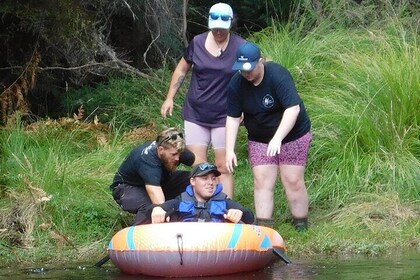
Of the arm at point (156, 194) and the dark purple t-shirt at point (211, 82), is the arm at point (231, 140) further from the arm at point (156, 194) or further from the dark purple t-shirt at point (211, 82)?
the arm at point (156, 194)

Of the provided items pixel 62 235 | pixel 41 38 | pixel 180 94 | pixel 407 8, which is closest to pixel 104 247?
pixel 62 235

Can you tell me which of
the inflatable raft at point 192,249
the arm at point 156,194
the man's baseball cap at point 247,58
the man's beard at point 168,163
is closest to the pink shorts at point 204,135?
the man's beard at point 168,163

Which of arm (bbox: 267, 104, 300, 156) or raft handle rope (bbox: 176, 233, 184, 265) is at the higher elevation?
arm (bbox: 267, 104, 300, 156)

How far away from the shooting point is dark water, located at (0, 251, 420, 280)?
8.02 metres

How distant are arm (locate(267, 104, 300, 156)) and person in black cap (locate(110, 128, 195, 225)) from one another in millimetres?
782

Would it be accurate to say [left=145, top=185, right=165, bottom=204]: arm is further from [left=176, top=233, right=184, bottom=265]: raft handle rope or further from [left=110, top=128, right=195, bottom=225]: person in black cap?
[left=176, top=233, right=184, bottom=265]: raft handle rope

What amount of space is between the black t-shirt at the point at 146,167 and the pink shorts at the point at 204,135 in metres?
0.50

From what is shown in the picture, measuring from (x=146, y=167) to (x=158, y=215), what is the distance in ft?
1.90

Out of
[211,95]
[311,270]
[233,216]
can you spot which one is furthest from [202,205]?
[211,95]

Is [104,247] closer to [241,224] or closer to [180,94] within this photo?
[241,224]

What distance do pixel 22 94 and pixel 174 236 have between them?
223 inches

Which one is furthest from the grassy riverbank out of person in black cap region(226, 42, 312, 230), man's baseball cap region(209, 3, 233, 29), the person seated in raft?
man's baseball cap region(209, 3, 233, 29)

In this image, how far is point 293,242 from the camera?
952 centimetres

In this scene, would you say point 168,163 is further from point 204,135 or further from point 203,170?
point 204,135
